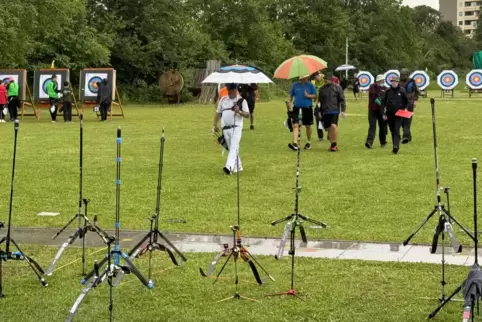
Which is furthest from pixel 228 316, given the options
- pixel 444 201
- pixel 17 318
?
pixel 444 201

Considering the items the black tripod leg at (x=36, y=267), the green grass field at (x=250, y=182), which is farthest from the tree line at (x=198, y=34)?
the black tripod leg at (x=36, y=267)

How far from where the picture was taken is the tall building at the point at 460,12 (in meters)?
178

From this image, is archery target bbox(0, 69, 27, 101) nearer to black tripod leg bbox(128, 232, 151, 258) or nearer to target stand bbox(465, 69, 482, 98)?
black tripod leg bbox(128, 232, 151, 258)

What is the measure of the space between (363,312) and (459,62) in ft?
354

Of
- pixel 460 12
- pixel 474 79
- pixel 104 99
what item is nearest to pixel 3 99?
pixel 104 99

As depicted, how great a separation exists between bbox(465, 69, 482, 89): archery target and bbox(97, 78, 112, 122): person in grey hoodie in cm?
3021

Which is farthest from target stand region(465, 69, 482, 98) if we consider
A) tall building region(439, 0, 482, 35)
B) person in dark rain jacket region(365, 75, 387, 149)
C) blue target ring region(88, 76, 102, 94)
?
tall building region(439, 0, 482, 35)

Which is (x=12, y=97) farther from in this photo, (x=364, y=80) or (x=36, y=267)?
(x=364, y=80)

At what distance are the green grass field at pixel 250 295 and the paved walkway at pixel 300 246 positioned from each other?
31 centimetres

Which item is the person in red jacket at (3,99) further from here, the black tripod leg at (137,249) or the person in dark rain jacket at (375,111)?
the black tripod leg at (137,249)

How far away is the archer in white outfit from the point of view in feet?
40.0

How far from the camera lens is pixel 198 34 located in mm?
45688

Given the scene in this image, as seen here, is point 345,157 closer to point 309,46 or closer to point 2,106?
point 2,106

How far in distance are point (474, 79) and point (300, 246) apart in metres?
45.1
